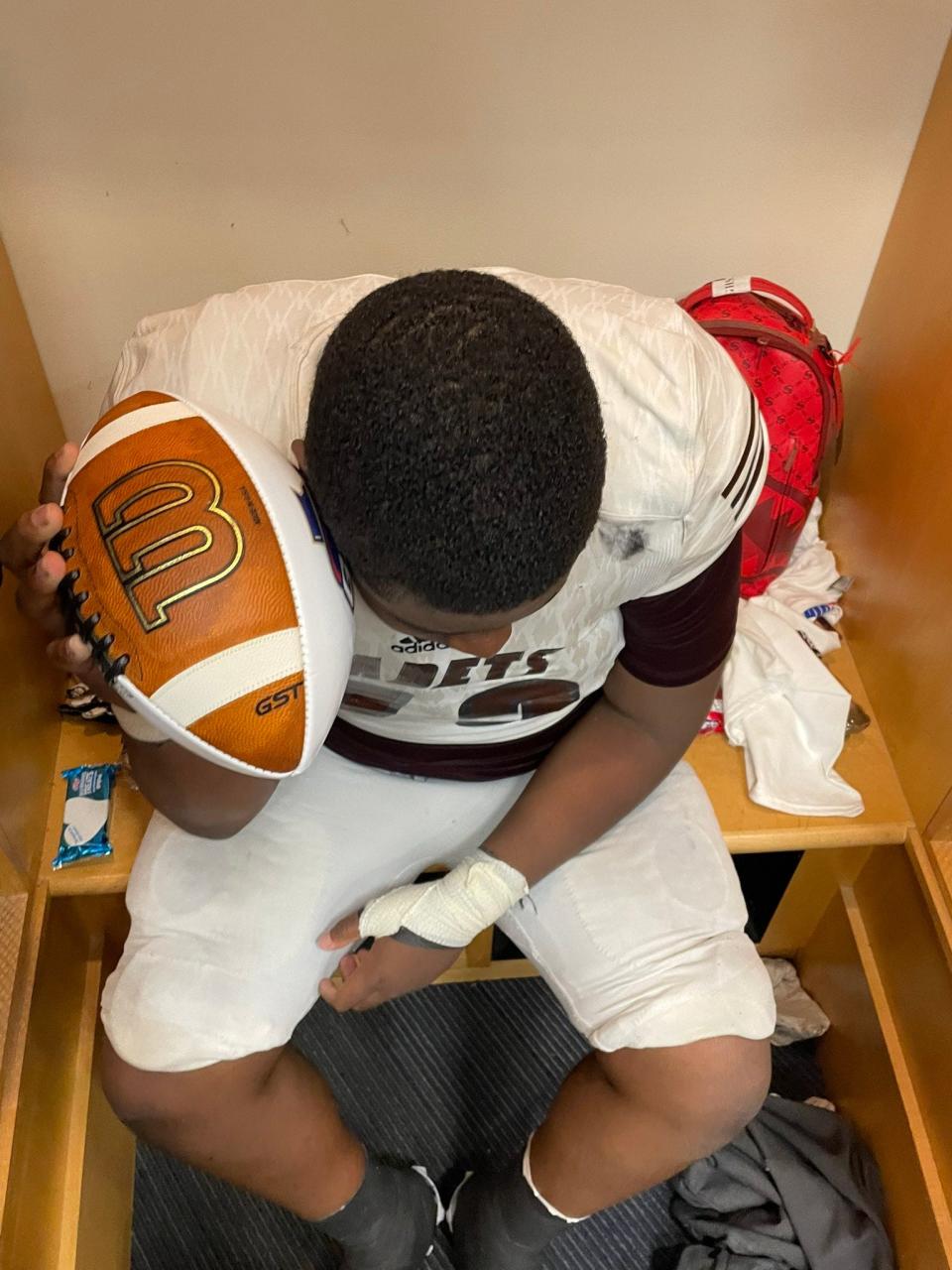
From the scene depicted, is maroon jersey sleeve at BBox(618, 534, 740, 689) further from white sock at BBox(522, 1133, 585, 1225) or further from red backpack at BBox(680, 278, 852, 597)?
white sock at BBox(522, 1133, 585, 1225)

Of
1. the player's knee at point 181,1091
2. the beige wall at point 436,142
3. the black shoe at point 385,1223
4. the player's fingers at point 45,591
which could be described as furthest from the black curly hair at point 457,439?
the black shoe at point 385,1223

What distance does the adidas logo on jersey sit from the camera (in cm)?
76

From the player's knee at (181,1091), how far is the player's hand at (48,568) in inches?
15.3

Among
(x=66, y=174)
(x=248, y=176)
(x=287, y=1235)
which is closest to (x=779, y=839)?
(x=287, y=1235)

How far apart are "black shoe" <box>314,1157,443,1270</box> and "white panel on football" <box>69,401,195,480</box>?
2.51ft

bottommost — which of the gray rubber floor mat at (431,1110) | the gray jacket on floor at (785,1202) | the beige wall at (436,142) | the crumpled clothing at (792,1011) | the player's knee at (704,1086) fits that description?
the gray jacket on floor at (785,1202)

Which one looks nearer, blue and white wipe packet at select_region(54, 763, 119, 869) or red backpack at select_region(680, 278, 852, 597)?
blue and white wipe packet at select_region(54, 763, 119, 869)

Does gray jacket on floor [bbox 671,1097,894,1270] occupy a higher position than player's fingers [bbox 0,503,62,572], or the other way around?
player's fingers [bbox 0,503,62,572]

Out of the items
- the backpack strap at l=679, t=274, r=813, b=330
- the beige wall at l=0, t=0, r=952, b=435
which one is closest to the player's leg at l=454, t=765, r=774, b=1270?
the backpack strap at l=679, t=274, r=813, b=330

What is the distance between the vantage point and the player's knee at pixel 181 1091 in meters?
0.81

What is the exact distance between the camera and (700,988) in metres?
0.86

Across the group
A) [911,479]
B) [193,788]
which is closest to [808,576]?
[911,479]

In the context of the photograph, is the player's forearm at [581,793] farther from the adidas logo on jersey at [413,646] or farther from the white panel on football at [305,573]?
the white panel on football at [305,573]

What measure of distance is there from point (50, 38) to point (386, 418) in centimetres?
76
